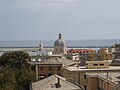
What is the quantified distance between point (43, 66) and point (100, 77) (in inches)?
1465

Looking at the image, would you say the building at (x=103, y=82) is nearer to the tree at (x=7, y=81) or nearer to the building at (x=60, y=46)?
the tree at (x=7, y=81)

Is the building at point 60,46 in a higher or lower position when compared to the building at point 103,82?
higher

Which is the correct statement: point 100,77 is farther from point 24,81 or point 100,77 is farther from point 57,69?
point 57,69

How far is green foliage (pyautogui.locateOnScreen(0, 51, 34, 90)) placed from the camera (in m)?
56.6

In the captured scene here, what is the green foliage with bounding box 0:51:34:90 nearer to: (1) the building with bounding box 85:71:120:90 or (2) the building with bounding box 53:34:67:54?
(1) the building with bounding box 85:71:120:90

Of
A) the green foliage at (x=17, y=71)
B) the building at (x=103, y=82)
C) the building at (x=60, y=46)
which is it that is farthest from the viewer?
the building at (x=60, y=46)

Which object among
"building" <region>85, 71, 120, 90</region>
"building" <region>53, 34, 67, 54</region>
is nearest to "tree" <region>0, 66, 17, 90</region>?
"building" <region>85, 71, 120, 90</region>

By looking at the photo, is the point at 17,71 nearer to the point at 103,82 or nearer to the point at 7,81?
the point at 7,81

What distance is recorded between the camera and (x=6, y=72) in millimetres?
58031

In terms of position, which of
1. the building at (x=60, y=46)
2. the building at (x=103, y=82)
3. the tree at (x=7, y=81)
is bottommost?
the tree at (x=7, y=81)

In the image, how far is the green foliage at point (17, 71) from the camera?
186ft

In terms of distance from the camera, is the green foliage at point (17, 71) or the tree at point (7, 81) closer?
the tree at point (7, 81)

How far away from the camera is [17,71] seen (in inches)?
2596

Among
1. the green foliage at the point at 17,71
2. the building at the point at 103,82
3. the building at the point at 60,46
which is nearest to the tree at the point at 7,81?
the green foliage at the point at 17,71
